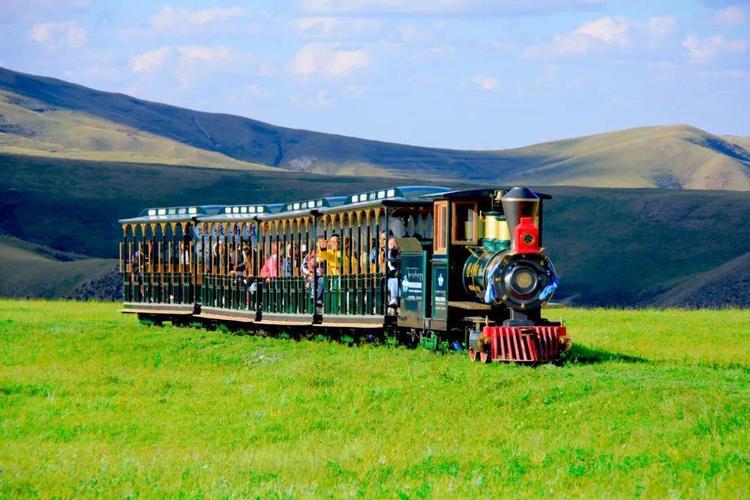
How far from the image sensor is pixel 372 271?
2734 centimetres

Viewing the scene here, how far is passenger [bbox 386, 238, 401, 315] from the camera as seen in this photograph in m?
26.5

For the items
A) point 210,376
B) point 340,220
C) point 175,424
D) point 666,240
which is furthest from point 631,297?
point 175,424

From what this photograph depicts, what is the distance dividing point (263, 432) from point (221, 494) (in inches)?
166

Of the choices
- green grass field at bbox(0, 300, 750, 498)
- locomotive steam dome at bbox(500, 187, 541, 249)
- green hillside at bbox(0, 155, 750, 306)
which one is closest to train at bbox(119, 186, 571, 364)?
locomotive steam dome at bbox(500, 187, 541, 249)

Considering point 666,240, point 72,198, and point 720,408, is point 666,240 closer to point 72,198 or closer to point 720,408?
point 72,198

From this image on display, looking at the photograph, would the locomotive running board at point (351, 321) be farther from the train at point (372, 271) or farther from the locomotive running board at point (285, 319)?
the locomotive running board at point (285, 319)

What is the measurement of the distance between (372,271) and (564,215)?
82560mm

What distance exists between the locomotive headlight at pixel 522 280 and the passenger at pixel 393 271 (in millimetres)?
4601

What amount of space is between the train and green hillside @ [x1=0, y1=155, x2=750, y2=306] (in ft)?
107

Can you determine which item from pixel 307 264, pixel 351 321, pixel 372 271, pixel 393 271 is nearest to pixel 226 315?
pixel 307 264

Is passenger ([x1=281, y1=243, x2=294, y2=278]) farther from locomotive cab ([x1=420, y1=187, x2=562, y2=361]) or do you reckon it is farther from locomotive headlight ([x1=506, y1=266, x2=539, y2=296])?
locomotive headlight ([x1=506, y1=266, x2=539, y2=296])

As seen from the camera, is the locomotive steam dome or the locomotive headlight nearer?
the locomotive headlight

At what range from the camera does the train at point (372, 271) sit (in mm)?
22328

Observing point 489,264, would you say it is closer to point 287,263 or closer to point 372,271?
point 372,271
